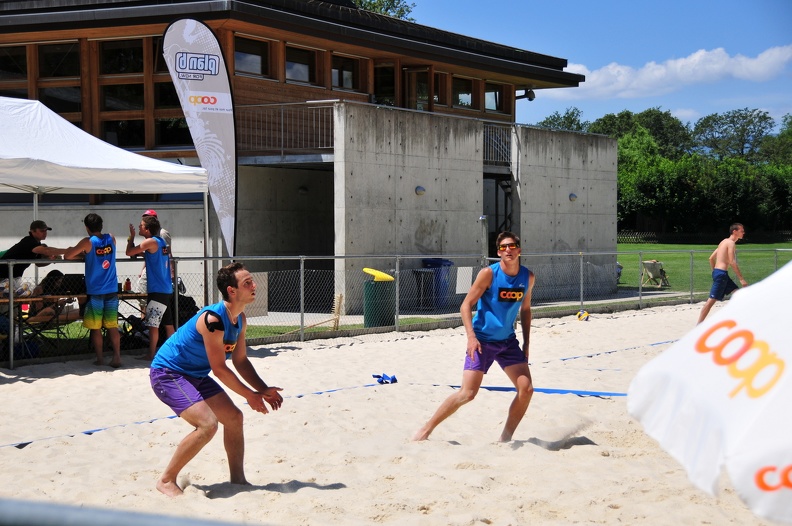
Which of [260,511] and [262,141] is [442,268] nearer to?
[262,141]

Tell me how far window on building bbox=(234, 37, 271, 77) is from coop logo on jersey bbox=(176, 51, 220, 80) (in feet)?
16.8

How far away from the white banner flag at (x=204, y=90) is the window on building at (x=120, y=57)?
5.65 m

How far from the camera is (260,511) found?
19.3 ft

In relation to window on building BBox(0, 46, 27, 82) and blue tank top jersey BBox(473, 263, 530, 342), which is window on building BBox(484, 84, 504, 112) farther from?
blue tank top jersey BBox(473, 263, 530, 342)

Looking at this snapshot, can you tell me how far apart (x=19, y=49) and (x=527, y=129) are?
12626 mm

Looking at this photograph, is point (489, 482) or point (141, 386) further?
point (141, 386)

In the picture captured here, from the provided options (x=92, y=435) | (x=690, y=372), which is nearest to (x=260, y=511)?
(x=92, y=435)

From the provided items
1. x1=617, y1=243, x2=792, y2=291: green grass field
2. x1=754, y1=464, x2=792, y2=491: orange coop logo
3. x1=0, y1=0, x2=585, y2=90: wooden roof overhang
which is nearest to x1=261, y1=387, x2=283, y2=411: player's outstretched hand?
x1=754, y1=464, x2=792, y2=491: orange coop logo

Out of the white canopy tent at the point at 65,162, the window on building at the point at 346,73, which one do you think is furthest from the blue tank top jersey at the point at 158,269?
the window on building at the point at 346,73

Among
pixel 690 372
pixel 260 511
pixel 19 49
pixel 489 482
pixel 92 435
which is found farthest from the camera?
pixel 19 49

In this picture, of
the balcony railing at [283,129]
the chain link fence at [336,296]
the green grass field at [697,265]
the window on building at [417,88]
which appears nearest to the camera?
the chain link fence at [336,296]

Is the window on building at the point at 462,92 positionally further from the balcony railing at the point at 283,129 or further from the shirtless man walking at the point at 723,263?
the shirtless man walking at the point at 723,263

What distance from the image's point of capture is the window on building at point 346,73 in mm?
23641

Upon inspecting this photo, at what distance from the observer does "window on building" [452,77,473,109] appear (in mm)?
27078
